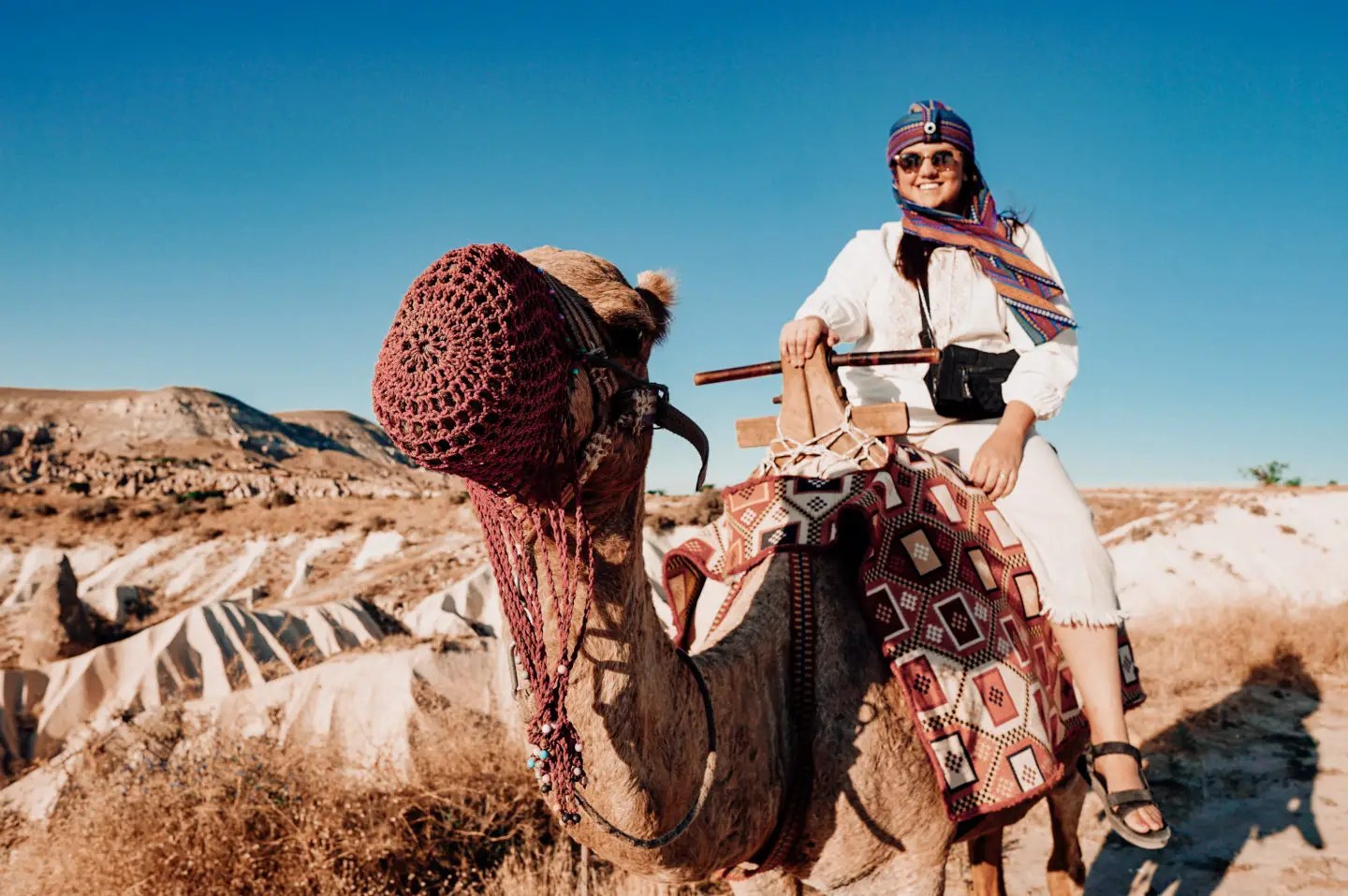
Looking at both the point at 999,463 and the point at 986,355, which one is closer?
the point at 999,463

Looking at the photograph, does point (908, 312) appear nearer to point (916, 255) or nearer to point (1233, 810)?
point (916, 255)

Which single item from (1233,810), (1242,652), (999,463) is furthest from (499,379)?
(1242,652)

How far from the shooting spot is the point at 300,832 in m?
4.94

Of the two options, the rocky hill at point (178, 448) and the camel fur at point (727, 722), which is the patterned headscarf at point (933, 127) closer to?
the camel fur at point (727, 722)

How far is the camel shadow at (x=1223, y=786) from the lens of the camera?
5387 millimetres

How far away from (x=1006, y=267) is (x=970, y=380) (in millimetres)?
479

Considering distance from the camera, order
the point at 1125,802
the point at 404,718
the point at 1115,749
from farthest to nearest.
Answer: the point at 404,718 < the point at 1115,749 < the point at 1125,802

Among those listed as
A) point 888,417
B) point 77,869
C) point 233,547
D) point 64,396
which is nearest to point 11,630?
point 233,547

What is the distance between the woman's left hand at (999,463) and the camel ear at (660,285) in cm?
173

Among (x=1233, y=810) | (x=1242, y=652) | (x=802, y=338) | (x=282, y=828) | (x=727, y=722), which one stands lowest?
(x=1233, y=810)

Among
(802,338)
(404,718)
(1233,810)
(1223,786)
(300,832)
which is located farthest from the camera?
(404,718)

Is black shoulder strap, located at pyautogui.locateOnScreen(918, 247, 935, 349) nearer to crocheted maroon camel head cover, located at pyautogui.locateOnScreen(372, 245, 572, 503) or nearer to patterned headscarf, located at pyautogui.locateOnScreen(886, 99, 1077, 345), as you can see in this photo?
patterned headscarf, located at pyautogui.locateOnScreen(886, 99, 1077, 345)

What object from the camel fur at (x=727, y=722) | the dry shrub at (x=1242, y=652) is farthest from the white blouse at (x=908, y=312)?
the dry shrub at (x=1242, y=652)

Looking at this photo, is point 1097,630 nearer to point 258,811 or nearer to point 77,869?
point 258,811
